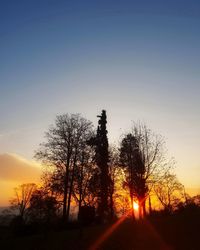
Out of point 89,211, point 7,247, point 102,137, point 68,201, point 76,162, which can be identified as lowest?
point 7,247

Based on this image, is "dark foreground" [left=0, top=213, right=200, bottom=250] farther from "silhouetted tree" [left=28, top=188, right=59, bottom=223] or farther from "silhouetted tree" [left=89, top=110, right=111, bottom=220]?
"silhouetted tree" [left=89, top=110, right=111, bottom=220]

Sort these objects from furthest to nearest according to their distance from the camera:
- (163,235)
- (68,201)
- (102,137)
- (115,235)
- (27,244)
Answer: (102,137)
(68,201)
(27,244)
(115,235)
(163,235)

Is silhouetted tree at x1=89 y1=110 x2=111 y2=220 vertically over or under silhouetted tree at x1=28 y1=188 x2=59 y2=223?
over

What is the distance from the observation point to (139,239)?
21.0 meters

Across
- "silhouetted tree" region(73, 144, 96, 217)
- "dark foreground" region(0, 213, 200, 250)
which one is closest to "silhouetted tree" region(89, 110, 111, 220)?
"silhouetted tree" region(73, 144, 96, 217)

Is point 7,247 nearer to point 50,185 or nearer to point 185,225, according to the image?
point 50,185

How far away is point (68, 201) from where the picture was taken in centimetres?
3575

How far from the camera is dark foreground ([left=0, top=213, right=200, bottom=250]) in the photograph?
1947 cm

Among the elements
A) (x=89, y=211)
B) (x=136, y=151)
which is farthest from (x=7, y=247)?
(x=136, y=151)

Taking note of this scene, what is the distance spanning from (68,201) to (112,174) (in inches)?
476

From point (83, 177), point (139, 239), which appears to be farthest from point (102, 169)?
point (139, 239)

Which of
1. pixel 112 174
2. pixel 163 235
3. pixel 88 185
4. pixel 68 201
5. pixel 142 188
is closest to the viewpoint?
pixel 163 235

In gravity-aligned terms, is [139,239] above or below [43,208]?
below

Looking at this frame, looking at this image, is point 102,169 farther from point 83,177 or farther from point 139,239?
point 139,239
